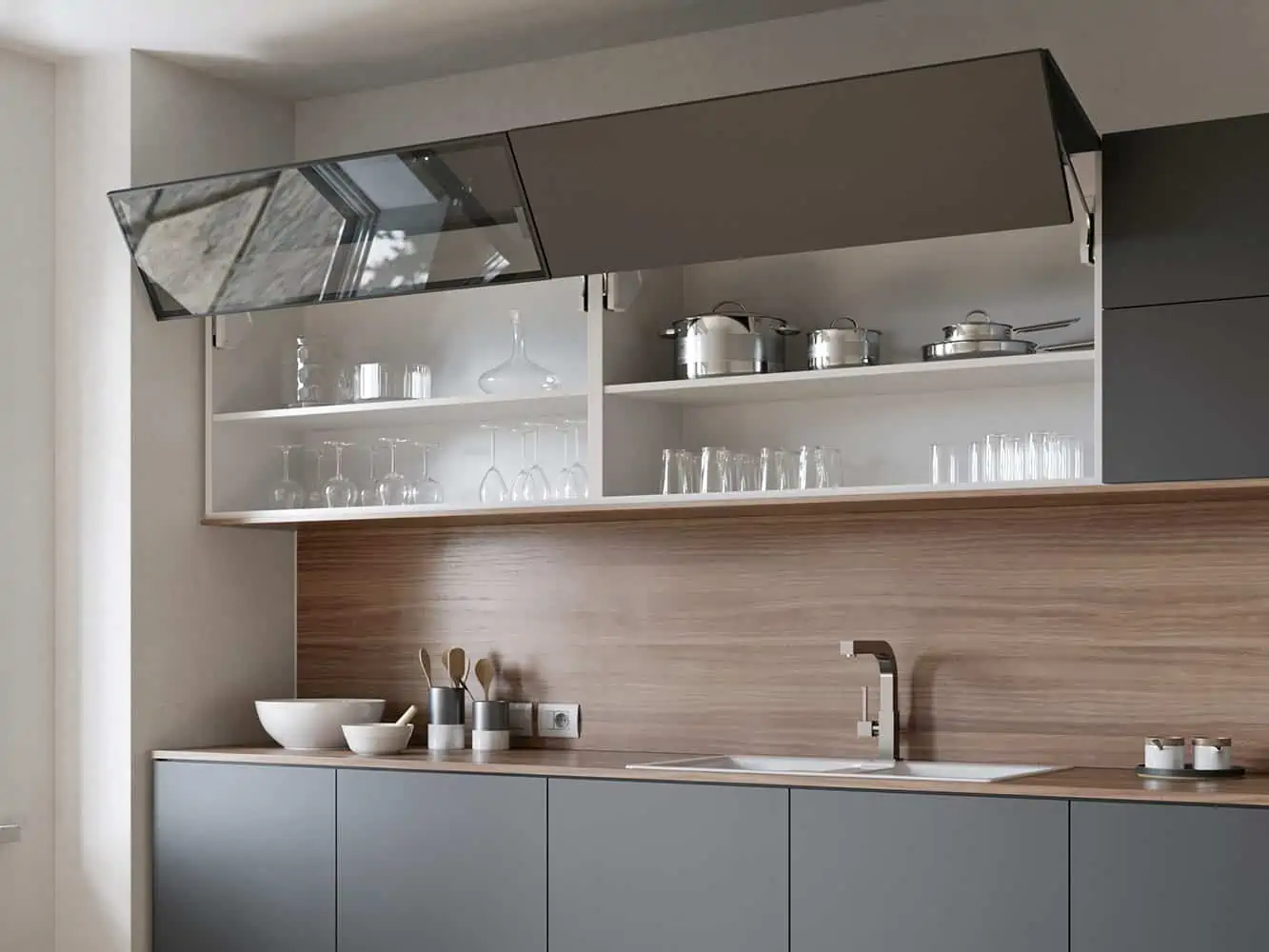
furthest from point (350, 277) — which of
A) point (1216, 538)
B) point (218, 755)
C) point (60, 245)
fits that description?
point (1216, 538)

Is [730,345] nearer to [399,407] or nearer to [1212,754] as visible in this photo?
[399,407]

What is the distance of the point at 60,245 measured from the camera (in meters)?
3.89

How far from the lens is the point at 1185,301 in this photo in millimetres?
2871

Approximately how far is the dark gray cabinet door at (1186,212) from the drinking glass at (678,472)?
917 millimetres

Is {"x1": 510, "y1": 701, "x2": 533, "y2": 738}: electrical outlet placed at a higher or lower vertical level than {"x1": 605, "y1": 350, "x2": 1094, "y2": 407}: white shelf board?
lower

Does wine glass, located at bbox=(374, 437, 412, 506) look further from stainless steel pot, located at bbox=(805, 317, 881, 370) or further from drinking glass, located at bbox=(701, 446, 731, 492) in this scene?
stainless steel pot, located at bbox=(805, 317, 881, 370)

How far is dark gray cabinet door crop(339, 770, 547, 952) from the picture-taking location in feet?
10.8

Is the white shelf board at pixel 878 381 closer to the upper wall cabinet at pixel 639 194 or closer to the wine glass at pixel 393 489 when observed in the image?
the upper wall cabinet at pixel 639 194

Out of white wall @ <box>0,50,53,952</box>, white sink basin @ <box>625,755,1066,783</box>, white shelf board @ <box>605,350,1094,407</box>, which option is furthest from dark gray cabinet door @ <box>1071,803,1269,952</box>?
white wall @ <box>0,50,53,952</box>

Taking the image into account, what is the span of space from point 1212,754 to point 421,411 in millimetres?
1806

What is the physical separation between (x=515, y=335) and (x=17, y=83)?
1.32 metres

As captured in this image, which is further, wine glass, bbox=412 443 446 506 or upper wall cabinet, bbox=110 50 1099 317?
wine glass, bbox=412 443 446 506

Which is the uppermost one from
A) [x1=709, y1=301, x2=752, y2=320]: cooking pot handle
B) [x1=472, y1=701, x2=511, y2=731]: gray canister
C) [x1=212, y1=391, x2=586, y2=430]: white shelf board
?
[x1=709, y1=301, x2=752, y2=320]: cooking pot handle

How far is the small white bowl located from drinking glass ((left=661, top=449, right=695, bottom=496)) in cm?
84
